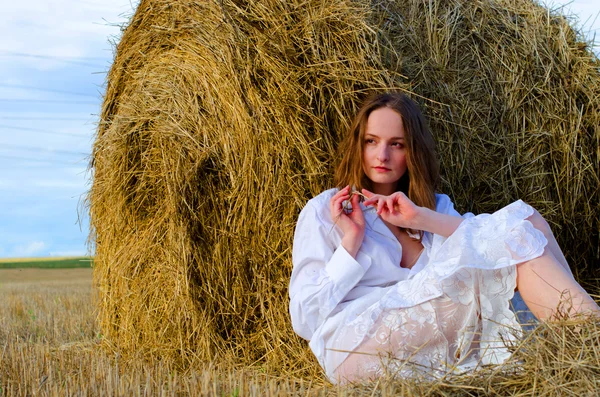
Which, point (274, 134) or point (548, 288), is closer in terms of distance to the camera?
point (548, 288)

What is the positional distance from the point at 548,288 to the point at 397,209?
1.84ft

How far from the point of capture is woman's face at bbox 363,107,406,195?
2543 millimetres

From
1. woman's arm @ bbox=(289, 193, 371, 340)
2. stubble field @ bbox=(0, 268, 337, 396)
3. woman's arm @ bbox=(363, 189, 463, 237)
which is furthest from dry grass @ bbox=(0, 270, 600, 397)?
woman's arm @ bbox=(363, 189, 463, 237)

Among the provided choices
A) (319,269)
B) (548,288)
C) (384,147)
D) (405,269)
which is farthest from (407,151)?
(548,288)

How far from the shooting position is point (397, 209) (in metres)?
2.40

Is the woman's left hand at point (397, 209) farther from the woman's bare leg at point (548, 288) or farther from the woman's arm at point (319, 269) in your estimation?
the woman's bare leg at point (548, 288)

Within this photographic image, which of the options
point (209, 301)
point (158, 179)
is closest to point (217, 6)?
point (158, 179)

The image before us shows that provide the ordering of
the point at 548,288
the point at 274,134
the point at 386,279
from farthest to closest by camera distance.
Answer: the point at 274,134, the point at 386,279, the point at 548,288

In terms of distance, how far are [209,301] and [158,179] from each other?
698mm

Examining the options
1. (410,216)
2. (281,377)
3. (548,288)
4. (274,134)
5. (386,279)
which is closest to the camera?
(548,288)

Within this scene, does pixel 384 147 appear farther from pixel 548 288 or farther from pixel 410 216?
pixel 548 288

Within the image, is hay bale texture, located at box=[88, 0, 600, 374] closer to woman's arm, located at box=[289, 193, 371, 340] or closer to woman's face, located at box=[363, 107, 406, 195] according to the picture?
woman's face, located at box=[363, 107, 406, 195]

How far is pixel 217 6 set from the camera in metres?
3.04

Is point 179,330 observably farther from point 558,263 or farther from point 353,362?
point 558,263
